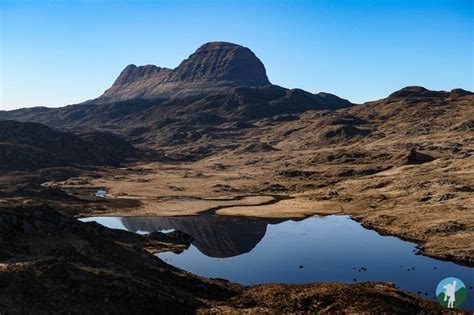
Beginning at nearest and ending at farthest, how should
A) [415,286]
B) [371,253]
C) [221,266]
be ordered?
[415,286], [221,266], [371,253]

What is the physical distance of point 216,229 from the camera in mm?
93062

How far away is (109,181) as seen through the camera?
16162 centimetres

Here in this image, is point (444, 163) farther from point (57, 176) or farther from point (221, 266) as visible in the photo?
point (57, 176)

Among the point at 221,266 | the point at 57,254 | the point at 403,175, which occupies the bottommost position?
the point at 221,266

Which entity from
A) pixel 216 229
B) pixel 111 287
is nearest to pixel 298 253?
pixel 216 229

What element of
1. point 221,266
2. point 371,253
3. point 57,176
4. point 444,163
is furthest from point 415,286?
point 57,176

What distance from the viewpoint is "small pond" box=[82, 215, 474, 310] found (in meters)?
59.0

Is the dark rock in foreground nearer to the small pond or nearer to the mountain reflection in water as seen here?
the small pond

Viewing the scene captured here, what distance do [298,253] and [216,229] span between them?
2396cm

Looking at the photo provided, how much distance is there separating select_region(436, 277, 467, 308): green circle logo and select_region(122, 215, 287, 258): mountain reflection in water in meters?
30.8

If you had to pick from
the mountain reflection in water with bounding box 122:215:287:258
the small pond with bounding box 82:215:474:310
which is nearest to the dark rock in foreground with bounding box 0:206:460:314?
the small pond with bounding box 82:215:474:310

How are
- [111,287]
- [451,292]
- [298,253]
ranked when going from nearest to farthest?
[111,287] < [451,292] < [298,253]

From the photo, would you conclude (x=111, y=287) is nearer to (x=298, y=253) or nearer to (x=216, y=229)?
(x=298, y=253)

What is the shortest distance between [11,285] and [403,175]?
110854 millimetres
